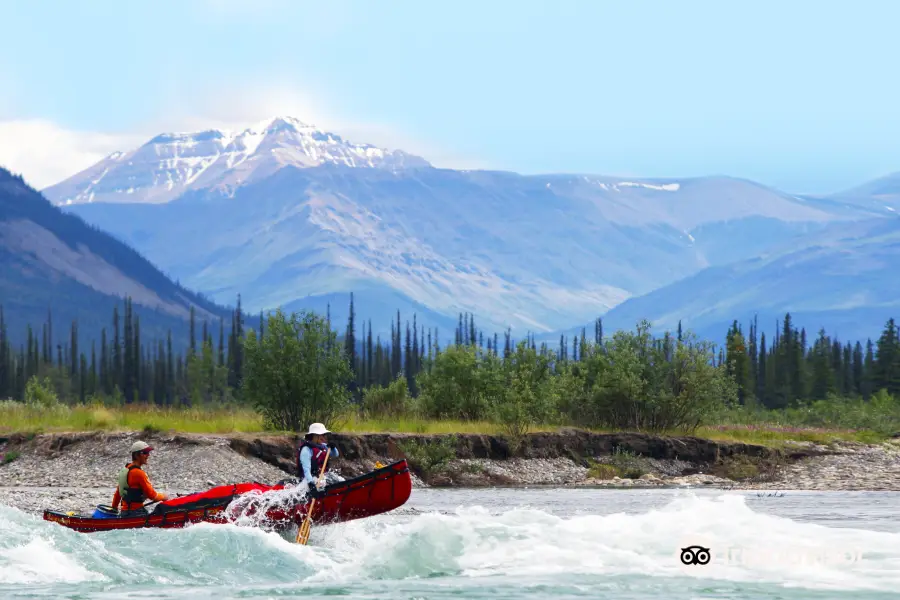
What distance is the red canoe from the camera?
92.0 feet

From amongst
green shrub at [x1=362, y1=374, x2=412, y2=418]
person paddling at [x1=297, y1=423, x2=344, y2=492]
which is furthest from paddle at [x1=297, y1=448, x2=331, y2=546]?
green shrub at [x1=362, y1=374, x2=412, y2=418]

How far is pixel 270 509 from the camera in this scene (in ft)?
94.2

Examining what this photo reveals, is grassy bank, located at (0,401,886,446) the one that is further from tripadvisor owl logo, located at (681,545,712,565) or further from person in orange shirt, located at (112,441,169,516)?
tripadvisor owl logo, located at (681,545,712,565)

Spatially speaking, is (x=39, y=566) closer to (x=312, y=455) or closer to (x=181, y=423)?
(x=312, y=455)

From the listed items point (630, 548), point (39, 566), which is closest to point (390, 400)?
point (630, 548)

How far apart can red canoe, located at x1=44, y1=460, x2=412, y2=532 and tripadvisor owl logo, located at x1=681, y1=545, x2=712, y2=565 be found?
19.7 ft

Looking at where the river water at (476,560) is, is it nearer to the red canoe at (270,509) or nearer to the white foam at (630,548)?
the white foam at (630,548)

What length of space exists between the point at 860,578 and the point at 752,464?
34.5 metres

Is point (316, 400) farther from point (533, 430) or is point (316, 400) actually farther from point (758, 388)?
point (758, 388)

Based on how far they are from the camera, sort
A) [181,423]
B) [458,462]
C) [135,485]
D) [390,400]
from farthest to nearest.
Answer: [390,400] → [458,462] → [181,423] → [135,485]

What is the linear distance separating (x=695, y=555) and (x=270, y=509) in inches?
345

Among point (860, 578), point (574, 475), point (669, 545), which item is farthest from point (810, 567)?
point (574, 475)

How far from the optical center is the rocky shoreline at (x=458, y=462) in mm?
44500

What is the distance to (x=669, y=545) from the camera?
1052 inches
